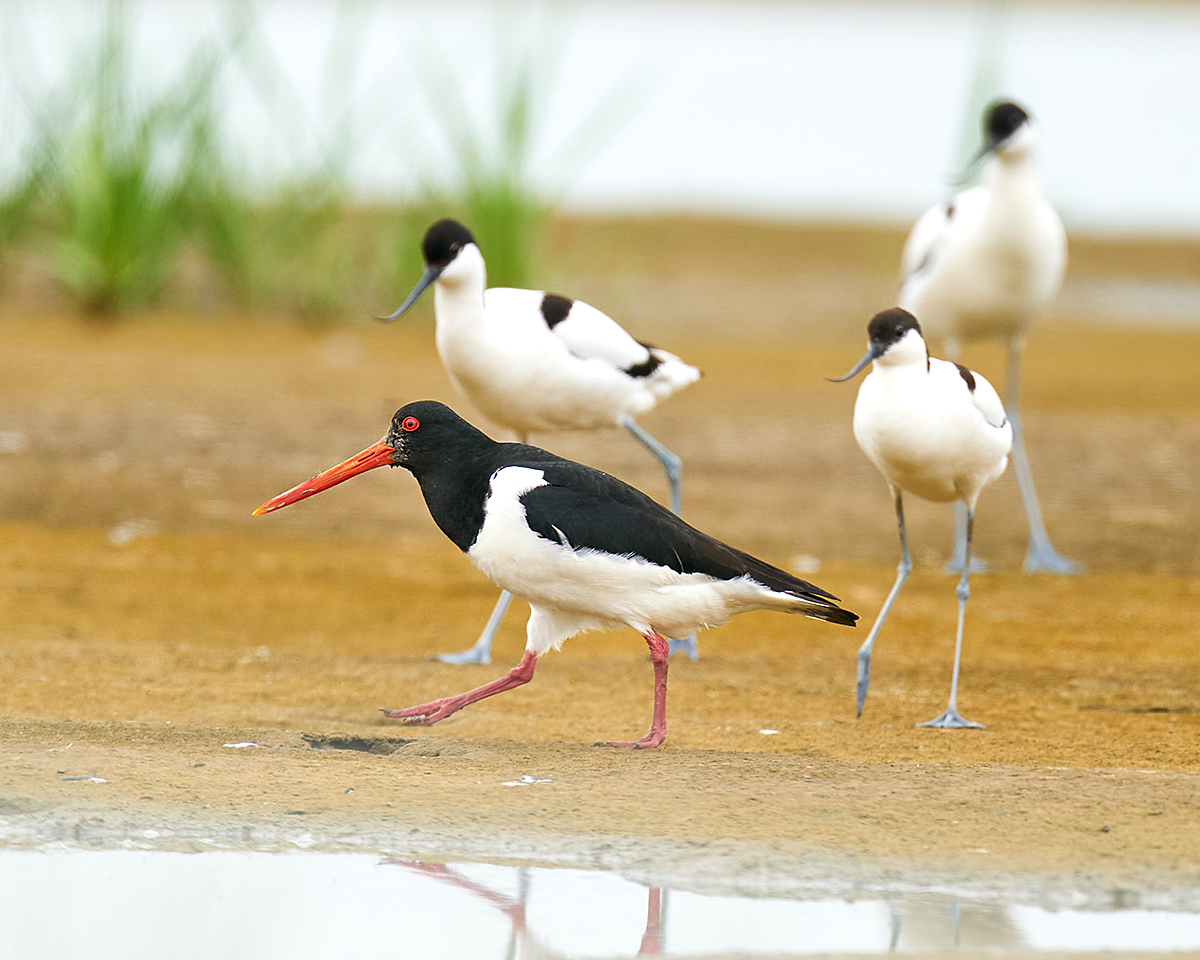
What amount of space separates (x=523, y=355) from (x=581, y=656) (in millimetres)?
1138

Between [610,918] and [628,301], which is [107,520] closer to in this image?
[610,918]

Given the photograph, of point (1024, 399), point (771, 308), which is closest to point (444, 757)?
point (1024, 399)

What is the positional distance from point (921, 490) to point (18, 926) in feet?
9.85

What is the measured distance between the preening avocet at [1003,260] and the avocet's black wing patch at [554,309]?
2.47 m

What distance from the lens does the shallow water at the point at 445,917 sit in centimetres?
318

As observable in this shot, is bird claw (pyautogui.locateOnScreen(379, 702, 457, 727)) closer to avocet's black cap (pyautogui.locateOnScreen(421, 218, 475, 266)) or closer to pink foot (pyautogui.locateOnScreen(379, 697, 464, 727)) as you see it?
pink foot (pyautogui.locateOnScreen(379, 697, 464, 727))

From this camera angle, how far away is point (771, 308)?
16109 millimetres

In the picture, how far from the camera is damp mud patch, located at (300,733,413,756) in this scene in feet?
14.5

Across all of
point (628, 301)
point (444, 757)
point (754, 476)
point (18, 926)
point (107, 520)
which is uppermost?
point (628, 301)

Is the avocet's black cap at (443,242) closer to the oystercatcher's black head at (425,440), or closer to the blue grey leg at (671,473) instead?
the blue grey leg at (671,473)

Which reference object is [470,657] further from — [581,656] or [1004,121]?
[1004,121]

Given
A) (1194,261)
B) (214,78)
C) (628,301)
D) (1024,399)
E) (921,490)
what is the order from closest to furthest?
(921,490) → (1024,399) → (214,78) → (628,301) → (1194,261)

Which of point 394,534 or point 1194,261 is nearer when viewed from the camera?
point 394,534

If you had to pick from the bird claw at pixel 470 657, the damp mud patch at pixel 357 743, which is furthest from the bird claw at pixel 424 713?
the bird claw at pixel 470 657
